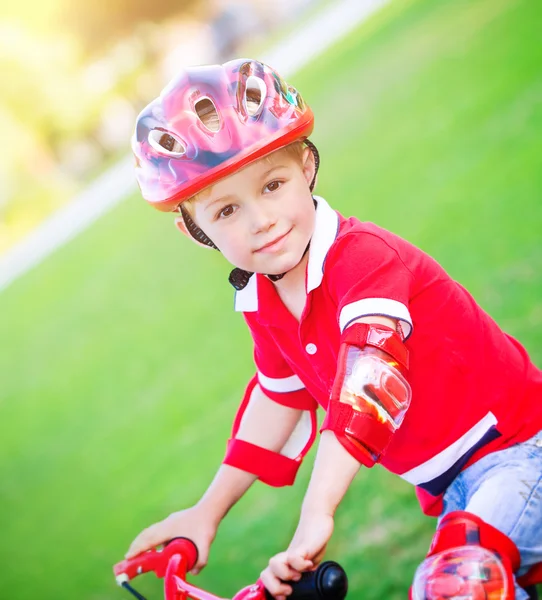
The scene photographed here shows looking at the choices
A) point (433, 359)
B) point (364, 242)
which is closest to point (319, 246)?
point (364, 242)

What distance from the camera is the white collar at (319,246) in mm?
1666

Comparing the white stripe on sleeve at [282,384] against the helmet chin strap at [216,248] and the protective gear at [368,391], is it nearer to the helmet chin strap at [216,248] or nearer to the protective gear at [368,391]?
the helmet chin strap at [216,248]

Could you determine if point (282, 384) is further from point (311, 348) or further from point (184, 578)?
point (184, 578)

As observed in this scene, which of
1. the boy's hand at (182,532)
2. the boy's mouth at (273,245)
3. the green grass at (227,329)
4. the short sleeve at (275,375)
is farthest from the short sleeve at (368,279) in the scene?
the green grass at (227,329)

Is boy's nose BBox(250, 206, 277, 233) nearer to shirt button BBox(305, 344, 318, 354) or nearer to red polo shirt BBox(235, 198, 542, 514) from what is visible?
red polo shirt BBox(235, 198, 542, 514)

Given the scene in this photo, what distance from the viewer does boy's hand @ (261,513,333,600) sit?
1.33 m

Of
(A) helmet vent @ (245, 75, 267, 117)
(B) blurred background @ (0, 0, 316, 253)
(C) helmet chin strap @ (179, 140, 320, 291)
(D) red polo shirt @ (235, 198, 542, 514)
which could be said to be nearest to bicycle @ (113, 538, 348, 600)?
(D) red polo shirt @ (235, 198, 542, 514)

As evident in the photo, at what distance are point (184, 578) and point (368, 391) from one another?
656 millimetres

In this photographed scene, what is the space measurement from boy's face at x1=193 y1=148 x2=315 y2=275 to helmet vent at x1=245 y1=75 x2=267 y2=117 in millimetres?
140

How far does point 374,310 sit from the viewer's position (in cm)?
149

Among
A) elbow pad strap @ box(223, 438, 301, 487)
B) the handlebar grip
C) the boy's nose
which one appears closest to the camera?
the handlebar grip

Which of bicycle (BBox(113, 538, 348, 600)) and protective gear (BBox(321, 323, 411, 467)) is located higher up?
protective gear (BBox(321, 323, 411, 467))

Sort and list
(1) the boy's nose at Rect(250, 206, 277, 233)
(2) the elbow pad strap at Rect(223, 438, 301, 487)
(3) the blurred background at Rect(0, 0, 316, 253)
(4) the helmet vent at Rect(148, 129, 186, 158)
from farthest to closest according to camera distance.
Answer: (3) the blurred background at Rect(0, 0, 316, 253)
(2) the elbow pad strap at Rect(223, 438, 301, 487)
(4) the helmet vent at Rect(148, 129, 186, 158)
(1) the boy's nose at Rect(250, 206, 277, 233)

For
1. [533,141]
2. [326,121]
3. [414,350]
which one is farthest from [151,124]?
[326,121]
